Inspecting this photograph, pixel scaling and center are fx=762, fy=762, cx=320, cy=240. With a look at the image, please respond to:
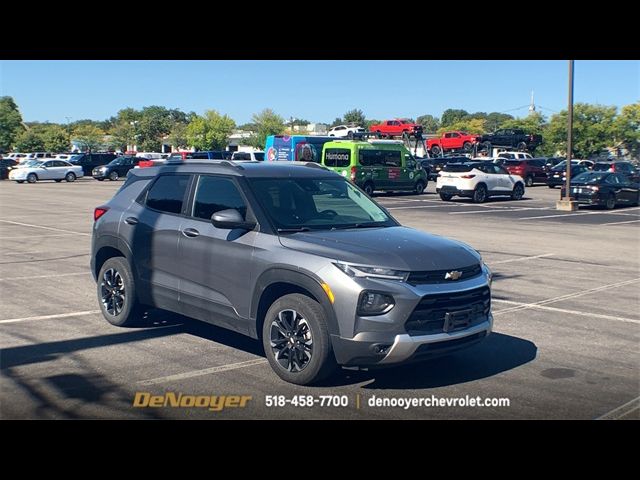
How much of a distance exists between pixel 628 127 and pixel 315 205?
238 feet

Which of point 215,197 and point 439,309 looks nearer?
point 439,309

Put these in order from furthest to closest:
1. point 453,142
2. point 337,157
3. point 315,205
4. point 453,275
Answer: point 453,142 → point 337,157 → point 315,205 → point 453,275

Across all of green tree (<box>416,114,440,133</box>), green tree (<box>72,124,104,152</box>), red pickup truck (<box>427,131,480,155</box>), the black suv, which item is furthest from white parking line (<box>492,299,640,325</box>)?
green tree (<box>416,114,440,133</box>)

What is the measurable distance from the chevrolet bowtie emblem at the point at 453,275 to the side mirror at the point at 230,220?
5.83 feet

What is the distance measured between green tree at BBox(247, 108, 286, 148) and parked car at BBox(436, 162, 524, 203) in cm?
7409

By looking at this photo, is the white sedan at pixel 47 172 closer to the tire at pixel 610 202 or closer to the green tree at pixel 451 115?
the tire at pixel 610 202

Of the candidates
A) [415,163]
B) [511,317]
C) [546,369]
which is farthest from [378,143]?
[546,369]

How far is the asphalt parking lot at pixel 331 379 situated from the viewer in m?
5.88

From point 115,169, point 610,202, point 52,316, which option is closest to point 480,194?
point 610,202

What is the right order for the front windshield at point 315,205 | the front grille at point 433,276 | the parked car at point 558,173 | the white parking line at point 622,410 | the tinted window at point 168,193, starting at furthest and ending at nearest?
1. the parked car at point 558,173
2. the tinted window at point 168,193
3. the front windshield at point 315,205
4. the front grille at point 433,276
5. the white parking line at point 622,410

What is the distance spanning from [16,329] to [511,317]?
5.68 meters

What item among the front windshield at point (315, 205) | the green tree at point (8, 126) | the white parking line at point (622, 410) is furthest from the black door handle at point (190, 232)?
the green tree at point (8, 126)

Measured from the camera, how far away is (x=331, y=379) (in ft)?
21.4

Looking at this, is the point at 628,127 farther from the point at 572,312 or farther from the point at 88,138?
the point at 88,138
